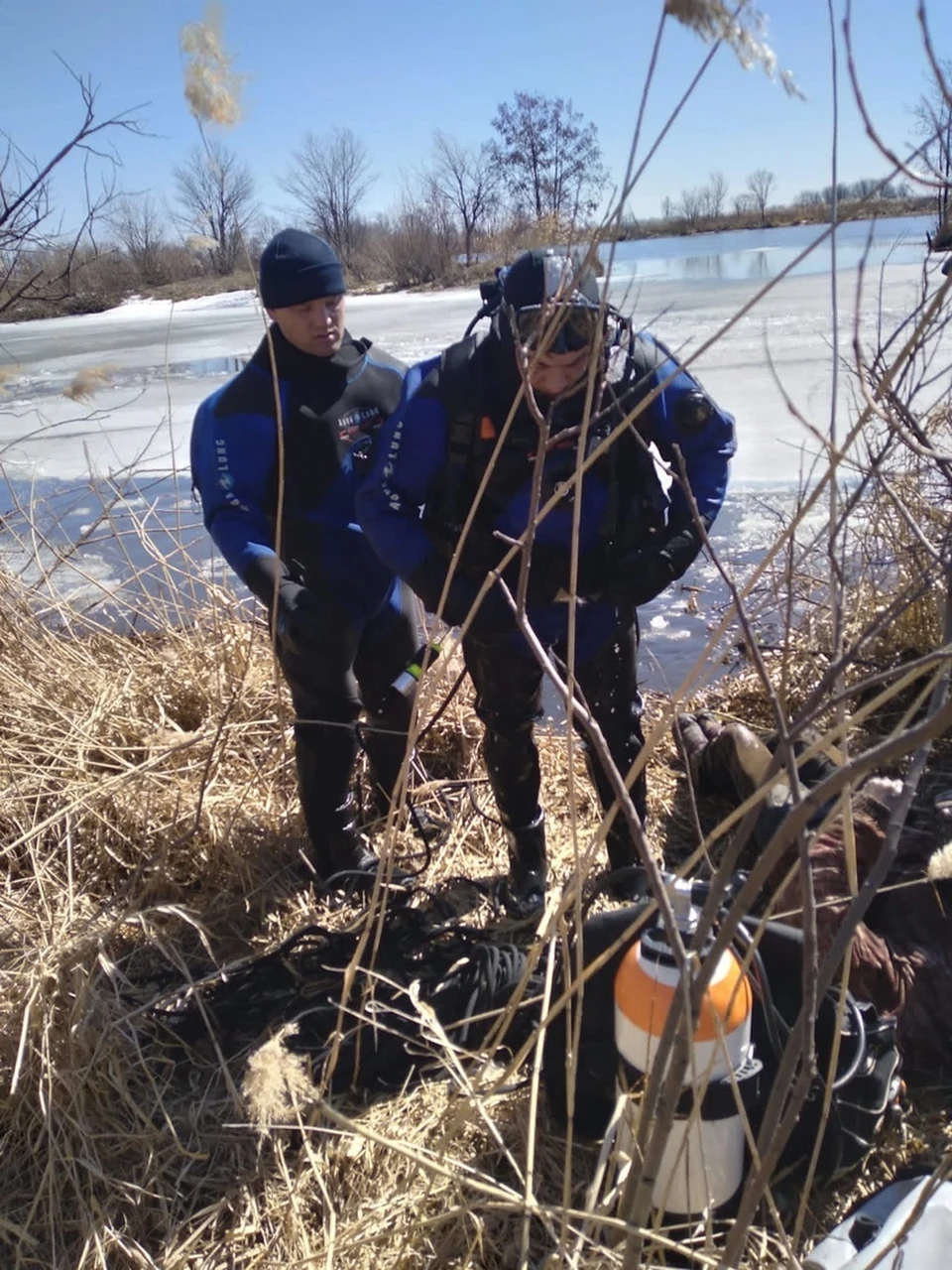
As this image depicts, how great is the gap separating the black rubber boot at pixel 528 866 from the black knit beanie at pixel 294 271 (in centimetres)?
147

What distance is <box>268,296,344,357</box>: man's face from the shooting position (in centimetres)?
243

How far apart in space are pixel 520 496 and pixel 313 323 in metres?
0.70

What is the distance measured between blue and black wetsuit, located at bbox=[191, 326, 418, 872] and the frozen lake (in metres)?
0.36

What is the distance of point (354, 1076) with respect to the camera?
1958 mm

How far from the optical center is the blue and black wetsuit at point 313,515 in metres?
2.42

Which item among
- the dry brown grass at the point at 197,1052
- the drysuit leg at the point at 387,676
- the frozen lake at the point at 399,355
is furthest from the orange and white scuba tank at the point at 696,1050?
the drysuit leg at the point at 387,676

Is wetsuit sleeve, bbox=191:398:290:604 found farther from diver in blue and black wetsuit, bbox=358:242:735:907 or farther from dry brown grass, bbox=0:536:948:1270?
dry brown grass, bbox=0:536:948:1270

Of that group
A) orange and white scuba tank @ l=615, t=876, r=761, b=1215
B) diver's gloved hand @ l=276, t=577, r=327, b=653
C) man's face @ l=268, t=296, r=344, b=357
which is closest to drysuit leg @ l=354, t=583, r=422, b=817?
diver's gloved hand @ l=276, t=577, r=327, b=653

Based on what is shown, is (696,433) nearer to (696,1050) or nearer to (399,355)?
(696,1050)

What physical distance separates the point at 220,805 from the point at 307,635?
2.50 feet

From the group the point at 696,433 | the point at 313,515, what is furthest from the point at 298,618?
the point at 696,433

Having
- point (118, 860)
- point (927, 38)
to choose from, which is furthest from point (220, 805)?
point (927, 38)

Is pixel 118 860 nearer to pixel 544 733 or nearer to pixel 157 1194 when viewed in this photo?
pixel 157 1194

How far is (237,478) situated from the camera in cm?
242
